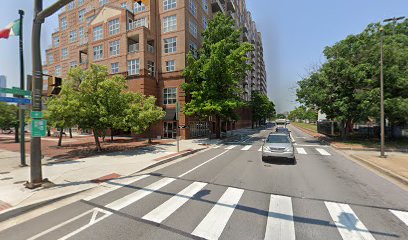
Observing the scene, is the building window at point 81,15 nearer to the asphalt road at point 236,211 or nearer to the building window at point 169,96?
the building window at point 169,96

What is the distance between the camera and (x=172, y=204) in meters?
5.37

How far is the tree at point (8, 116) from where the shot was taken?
73.7 ft

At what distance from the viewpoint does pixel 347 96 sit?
59.1 ft

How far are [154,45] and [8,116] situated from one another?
19748 mm

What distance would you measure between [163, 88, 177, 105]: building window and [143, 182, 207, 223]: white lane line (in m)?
20.7

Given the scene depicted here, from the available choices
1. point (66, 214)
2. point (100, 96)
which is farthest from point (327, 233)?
point (100, 96)

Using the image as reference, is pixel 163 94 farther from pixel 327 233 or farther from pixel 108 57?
pixel 327 233

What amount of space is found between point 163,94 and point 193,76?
6.30 meters

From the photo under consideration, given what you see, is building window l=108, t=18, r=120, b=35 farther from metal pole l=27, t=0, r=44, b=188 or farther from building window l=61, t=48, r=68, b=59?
metal pole l=27, t=0, r=44, b=188

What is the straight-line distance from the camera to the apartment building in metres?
26.0

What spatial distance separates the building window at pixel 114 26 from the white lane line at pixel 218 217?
30.0m

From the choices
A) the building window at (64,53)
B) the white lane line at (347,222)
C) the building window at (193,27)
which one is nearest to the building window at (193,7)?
the building window at (193,27)

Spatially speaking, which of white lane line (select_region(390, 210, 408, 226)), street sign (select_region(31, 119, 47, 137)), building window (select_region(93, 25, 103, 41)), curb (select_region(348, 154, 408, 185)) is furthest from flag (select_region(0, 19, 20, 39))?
building window (select_region(93, 25, 103, 41))

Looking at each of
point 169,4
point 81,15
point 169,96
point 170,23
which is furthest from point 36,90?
point 81,15
